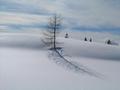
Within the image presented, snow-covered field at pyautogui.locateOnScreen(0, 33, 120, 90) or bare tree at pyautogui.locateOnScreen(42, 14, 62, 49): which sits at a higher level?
bare tree at pyautogui.locateOnScreen(42, 14, 62, 49)

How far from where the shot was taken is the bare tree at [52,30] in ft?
4.91

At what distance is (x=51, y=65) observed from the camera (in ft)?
4.92

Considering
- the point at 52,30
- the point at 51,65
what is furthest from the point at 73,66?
the point at 52,30

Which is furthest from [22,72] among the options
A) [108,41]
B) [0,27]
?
[108,41]

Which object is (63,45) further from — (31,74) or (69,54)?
(31,74)

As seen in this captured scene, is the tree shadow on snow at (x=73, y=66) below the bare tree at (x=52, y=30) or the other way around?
below

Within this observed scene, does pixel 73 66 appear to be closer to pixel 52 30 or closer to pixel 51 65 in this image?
pixel 51 65

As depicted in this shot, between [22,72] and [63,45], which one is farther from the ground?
[63,45]

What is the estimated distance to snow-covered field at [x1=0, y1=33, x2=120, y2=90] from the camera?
1.47m

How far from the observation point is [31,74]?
1.47m

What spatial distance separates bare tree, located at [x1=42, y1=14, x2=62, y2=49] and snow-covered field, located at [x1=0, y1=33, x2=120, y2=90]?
52 mm

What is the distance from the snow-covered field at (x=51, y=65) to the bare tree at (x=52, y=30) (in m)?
0.05

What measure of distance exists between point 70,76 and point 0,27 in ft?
1.95

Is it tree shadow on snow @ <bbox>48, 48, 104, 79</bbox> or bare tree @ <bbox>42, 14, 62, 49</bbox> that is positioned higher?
bare tree @ <bbox>42, 14, 62, 49</bbox>
